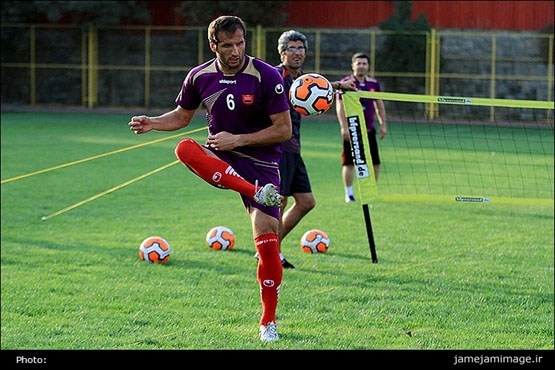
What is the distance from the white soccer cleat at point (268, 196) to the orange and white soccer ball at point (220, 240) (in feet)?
14.1

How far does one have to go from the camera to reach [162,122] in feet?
22.7

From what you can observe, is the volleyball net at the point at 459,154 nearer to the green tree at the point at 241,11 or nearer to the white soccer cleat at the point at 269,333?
the white soccer cleat at the point at 269,333

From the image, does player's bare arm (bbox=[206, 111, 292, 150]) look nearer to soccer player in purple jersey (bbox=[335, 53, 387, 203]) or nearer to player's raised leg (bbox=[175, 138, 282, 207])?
player's raised leg (bbox=[175, 138, 282, 207])

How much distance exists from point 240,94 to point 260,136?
1.01ft

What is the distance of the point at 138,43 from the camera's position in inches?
1593

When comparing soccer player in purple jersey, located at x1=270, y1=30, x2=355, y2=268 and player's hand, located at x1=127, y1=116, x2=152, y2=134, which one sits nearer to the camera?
player's hand, located at x1=127, y1=116, x2=152, y2=134

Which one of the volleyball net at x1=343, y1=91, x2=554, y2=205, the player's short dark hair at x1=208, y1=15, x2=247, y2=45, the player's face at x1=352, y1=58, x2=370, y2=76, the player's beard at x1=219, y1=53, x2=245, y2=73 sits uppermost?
the player's short dark hair at x1=208, y1=15, x2=247, y2=45

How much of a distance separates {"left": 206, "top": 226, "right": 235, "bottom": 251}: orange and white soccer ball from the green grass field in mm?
133

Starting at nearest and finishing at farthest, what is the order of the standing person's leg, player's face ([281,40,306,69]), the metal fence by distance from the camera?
the standing person's leg
player's face ([281,40,306,69])
the metal fence

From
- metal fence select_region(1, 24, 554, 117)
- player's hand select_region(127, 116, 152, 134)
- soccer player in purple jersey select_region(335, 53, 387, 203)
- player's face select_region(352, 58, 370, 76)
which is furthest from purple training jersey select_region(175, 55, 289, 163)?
metal fence select_region(1, 24, 554, 117)

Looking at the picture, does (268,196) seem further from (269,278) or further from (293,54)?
(293,54)

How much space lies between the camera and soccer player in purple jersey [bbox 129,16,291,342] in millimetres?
6566

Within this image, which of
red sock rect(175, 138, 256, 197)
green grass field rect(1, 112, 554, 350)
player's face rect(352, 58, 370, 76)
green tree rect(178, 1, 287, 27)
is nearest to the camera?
red sock rect(175, 138, 256, 197)
